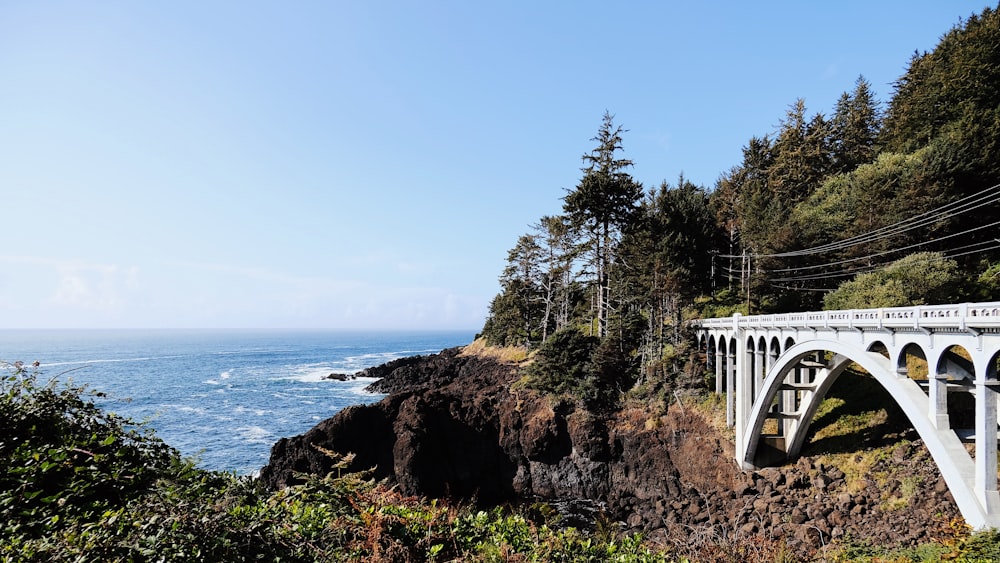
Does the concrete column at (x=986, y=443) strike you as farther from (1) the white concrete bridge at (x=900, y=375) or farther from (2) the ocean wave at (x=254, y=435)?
(2) the ocean wave at (x=254, y=435)

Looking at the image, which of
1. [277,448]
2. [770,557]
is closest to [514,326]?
[277,448]

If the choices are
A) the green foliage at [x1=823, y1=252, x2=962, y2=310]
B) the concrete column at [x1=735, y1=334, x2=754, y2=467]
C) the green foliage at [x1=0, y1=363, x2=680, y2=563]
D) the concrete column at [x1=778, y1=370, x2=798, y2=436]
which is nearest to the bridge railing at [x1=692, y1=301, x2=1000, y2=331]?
the concrete column at [x1=735, y1=334, x2=754, y2=467]

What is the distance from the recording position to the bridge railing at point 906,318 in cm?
1001

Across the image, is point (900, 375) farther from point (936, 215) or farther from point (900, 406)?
point (936, 215)

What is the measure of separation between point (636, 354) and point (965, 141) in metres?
23.6

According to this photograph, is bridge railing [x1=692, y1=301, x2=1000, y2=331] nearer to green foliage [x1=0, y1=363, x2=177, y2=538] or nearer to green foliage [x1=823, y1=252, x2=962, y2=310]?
green foliage [x1=823, y1=252, x2=962, y2=310]

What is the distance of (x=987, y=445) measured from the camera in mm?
9820

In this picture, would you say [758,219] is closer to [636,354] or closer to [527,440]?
[636,354]

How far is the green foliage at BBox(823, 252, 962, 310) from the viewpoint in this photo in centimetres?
2016

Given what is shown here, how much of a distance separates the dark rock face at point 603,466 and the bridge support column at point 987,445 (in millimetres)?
5859

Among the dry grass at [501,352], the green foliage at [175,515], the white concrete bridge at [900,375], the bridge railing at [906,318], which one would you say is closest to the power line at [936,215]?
the white concrete bridge at [900,375]

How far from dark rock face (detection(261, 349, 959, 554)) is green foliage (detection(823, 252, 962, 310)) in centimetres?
688

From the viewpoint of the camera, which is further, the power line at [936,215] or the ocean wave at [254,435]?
the ocean wave at [254,435]

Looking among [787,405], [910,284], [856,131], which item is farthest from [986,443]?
[856,131]
